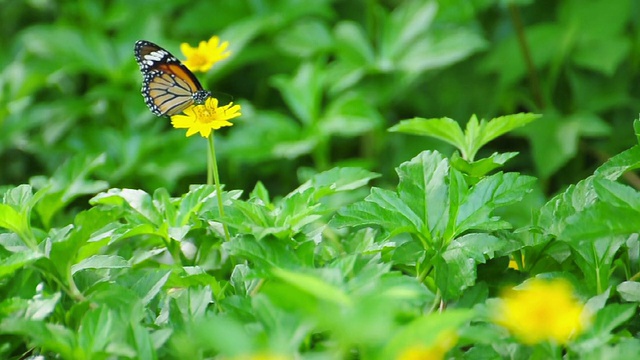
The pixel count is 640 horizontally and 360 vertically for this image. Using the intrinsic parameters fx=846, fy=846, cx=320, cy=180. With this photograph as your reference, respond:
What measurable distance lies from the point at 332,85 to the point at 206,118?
4.38 ft

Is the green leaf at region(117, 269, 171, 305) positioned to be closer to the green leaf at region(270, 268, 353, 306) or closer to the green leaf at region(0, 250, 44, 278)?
the green leaf at region(0, 250, 44, 278)

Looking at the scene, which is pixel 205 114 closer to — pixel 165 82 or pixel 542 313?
pixel 165 82

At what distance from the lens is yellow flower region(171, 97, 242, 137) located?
2.83ft

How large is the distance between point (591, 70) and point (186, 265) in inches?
67.4

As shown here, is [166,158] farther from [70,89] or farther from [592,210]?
[592,210]

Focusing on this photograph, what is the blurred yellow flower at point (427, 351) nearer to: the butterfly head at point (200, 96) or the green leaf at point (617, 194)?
the green leaf at point (617, 194)

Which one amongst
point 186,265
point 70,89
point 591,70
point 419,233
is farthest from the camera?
→ point 70,89

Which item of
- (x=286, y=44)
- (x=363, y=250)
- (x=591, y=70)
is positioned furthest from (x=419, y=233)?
(x=591, y=70)

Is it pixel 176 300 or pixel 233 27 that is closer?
pixel 176 300

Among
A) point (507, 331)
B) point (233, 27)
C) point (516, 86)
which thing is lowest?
point (516, 86)

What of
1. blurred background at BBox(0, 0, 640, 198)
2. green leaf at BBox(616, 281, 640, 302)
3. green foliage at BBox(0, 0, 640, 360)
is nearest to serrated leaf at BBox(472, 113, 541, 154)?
green foliage at BBox(0, 0, 640, 360)

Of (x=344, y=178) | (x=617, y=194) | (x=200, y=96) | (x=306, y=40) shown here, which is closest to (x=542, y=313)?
(x=617, y=194)

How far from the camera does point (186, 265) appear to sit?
2.97 ft

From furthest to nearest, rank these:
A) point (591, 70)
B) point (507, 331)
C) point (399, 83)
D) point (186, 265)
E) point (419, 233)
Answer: point (591, 70), point (399, 83), point (186, 265), point (419, 233), point (507, 331)
